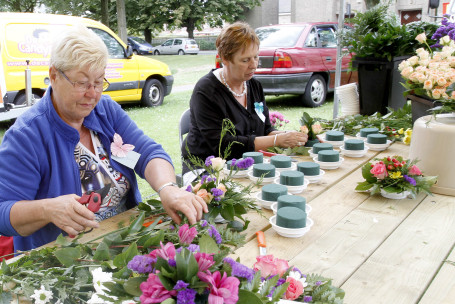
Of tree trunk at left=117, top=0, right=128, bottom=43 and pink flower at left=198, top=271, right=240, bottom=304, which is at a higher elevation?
tree trunk at left=117, top=0, right=128, bottom=43

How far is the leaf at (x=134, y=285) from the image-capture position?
781mm

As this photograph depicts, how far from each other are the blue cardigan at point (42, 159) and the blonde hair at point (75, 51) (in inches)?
6.7

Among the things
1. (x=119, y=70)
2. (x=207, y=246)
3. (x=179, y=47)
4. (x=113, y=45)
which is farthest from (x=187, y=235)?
(x=179, y=47)

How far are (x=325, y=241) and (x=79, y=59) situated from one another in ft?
3.35

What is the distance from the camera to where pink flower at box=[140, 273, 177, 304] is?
719 millimetres

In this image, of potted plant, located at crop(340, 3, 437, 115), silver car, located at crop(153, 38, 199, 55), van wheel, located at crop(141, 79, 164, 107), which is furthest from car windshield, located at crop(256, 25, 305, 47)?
silver car, located at crop(153, 38, 199, 55)

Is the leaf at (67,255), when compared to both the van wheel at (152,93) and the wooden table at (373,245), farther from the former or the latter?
the van wheel at (152,93)

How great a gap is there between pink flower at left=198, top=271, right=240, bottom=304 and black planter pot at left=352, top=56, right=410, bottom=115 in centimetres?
278

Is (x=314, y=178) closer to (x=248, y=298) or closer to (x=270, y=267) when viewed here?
(x=270, y=267)

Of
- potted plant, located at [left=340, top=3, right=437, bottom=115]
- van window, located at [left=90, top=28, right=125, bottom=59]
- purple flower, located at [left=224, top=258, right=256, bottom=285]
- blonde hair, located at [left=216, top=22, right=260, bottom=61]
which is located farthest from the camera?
van window, located at [left=90, top=28, right=125, bottom=59]

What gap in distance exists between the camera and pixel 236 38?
2477mm

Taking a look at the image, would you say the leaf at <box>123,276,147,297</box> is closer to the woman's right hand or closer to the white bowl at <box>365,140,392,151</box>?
the woman's right hand

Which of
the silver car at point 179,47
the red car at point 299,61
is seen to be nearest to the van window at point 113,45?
the red car at point 299,61

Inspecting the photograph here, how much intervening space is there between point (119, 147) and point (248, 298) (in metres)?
1.16
